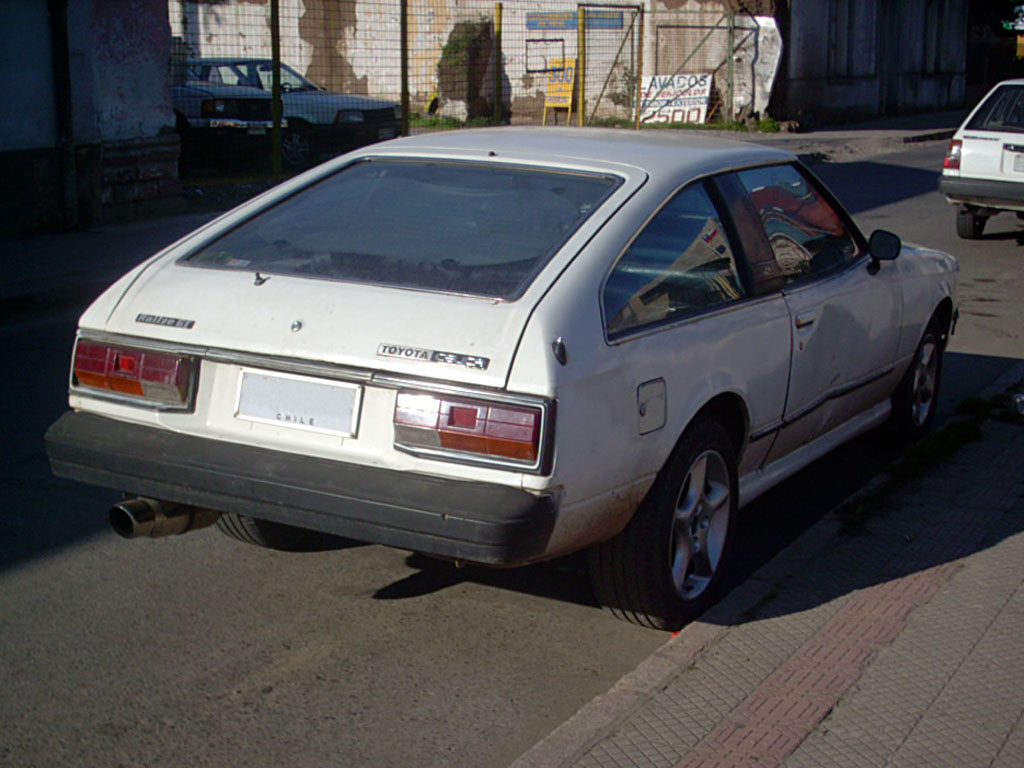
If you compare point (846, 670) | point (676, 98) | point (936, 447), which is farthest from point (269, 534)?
point (676, 98)

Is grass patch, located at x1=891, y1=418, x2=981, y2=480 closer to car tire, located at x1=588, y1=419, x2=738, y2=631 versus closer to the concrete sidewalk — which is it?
car tire, located at x1=588, y1=419, x2=738, y2=631

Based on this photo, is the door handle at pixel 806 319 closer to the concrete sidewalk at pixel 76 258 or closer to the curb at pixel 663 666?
the curb at pixel 663 666

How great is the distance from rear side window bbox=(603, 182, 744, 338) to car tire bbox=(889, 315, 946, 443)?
1.98 meters

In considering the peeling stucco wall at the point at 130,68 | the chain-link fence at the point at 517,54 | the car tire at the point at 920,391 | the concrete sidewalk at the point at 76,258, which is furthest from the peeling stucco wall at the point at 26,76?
the chain-link fence at the point at 517,54

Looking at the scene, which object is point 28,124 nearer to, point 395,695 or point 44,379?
point 44,379

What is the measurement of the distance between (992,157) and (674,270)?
10038mm

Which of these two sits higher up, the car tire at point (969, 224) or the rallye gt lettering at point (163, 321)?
the rallye gt lettering at point (163, 321)

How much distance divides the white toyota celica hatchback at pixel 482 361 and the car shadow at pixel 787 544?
0.36m

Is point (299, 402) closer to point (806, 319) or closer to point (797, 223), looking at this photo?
point (806, 319)

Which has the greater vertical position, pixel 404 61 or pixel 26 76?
pixel 404 61

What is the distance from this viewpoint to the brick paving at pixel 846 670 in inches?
130

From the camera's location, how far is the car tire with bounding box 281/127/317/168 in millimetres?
17500

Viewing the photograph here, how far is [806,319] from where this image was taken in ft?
15.6

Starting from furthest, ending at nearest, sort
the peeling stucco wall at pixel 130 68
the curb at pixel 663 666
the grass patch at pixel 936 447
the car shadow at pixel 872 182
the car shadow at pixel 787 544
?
the car shadow at pixel 872 182 < the peeling stucco wall at pixel 130 68 < the grass patch at pixel 936 447 < the car shadow at pixel 787 544 < the curb at pixel 663 666
